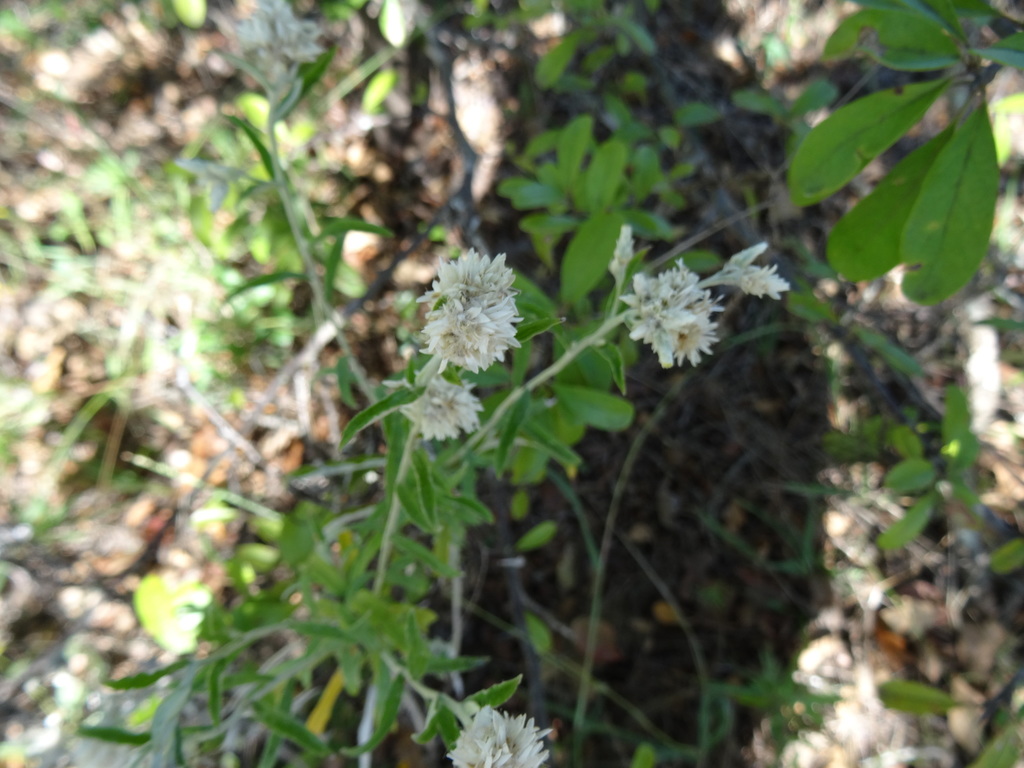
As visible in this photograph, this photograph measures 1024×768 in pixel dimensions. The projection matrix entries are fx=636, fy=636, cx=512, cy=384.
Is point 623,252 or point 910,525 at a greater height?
point 623,252

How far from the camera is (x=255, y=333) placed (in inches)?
90.7

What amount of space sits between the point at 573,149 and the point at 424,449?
88cm

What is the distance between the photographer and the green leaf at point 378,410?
2.50 feet

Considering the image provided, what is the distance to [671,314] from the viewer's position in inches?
28.5

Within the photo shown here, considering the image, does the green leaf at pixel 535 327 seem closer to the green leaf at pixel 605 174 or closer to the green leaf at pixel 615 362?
the green leaf at pixel 615 362

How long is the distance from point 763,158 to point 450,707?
2.12m

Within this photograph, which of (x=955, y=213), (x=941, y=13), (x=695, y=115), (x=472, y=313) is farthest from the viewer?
(x=695, y=115)

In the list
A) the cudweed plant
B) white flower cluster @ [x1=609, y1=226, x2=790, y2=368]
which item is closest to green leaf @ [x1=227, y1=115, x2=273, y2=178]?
the cudweed plant

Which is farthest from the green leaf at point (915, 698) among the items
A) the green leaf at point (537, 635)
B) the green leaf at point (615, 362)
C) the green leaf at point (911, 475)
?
the green leaf at point (615, 362)

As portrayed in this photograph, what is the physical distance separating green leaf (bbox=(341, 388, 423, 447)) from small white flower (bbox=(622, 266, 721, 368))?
28 cm

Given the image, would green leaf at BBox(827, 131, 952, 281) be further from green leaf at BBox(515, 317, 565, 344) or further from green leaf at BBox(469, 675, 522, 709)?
green leaf at BBox(469, 675, 522, 709)

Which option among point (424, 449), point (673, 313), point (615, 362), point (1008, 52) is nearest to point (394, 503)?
point (424, 449)

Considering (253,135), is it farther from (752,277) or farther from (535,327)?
(752,277)

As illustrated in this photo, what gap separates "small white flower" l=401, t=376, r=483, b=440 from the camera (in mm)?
832
